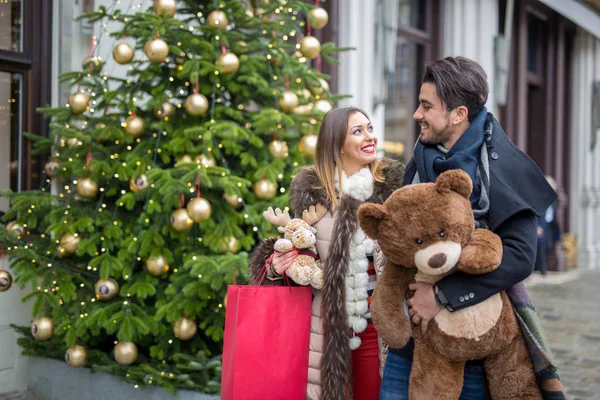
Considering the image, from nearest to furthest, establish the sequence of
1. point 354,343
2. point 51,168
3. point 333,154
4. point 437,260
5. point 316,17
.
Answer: point 437,260, point 354,343, point 333,154, point 51,168, point 316,17

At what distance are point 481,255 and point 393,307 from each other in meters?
0.36

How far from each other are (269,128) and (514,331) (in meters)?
2.74

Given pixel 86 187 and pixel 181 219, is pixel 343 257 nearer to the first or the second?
pixel 181 219

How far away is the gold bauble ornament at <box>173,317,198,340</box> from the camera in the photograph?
168 inches

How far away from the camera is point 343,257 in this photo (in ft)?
9.24

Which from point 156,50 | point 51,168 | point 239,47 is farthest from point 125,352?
point 239,47

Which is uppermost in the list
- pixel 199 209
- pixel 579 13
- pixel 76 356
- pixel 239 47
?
pixel 579 13

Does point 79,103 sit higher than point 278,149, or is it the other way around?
point 79,103

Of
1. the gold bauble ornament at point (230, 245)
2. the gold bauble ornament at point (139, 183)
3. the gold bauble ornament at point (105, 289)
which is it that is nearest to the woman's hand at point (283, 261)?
the gold bauble ornament at point (230, 245)

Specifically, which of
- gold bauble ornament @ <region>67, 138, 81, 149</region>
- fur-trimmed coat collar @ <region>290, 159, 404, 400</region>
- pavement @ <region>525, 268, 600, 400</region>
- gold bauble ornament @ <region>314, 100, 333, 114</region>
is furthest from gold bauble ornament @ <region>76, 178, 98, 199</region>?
pavement @ <region>525, 268, 600, 400</region>

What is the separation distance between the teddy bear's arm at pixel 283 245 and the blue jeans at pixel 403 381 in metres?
0.65

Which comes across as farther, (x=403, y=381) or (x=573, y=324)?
(x=573, y=324)

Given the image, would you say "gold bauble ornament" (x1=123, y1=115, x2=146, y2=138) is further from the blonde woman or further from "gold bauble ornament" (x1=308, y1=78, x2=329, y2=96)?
the blonde woman

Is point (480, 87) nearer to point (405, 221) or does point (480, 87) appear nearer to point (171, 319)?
point (405, 221)
